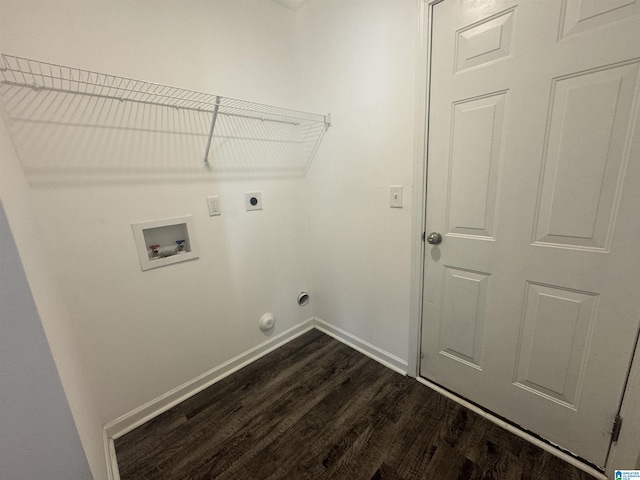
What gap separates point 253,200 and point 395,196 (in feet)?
3.02

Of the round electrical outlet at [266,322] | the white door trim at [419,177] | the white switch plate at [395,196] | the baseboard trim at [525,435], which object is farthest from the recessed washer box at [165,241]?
the baseboard trim at [525,435]

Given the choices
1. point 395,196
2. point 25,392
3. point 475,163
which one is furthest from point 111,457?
point 475,163

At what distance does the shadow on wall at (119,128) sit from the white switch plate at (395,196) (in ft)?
2.33

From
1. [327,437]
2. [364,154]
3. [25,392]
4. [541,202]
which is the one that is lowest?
[327,437]

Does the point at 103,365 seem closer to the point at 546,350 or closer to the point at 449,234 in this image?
the point at 449,234

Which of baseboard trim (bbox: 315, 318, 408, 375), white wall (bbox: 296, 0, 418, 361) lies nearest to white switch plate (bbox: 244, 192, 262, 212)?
white wall (bbox: 296, 0, 418, 361)

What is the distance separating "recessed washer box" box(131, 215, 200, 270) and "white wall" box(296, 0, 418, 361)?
0.93 meters

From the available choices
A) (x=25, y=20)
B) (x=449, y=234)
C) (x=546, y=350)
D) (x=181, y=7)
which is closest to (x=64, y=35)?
(x=25, y=20)

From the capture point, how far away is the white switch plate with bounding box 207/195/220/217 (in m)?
1.57

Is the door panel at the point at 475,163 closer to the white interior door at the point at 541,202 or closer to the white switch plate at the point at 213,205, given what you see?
the white interior door at the point at 541,202

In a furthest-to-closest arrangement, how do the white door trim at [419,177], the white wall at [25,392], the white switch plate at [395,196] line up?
the white switch plate at [395,196], the white door trim at [419,177], the white wall at [25,392]

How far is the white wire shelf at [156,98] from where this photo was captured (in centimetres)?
103

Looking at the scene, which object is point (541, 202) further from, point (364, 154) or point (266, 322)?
point (266, 322)

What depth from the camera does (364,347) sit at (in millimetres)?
1958
